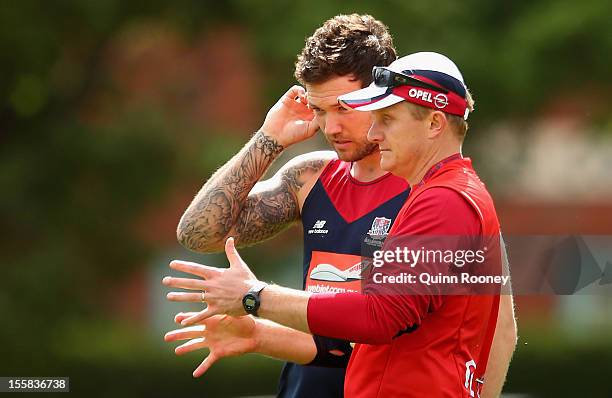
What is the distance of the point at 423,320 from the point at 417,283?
0.66 ft

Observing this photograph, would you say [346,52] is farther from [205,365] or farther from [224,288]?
[205,365]

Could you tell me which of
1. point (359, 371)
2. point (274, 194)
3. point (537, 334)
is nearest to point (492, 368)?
point (359, 371)

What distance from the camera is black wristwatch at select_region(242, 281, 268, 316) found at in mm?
4184

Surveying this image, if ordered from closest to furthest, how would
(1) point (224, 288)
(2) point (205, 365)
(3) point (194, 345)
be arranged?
(1) point (224, 288), (2) point (205, 365), (3) point (194, 345)

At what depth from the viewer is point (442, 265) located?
4027 millimetres

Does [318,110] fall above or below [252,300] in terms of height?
above

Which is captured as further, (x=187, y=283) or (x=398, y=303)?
(x=187, y=283)

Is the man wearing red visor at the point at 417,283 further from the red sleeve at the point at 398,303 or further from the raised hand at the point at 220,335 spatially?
the raised hand at the point at 220,335

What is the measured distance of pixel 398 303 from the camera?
4.00m

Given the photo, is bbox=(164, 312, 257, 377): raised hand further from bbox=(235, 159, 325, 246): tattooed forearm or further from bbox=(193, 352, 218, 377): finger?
bbox=(235, 159, 325, 246): tattooed forearm

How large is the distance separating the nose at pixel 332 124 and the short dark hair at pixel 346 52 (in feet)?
0.55

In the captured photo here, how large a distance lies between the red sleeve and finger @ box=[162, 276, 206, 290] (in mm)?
443

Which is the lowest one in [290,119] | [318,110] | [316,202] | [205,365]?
[205,365]

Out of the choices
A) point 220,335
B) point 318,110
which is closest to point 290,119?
point 318,110
